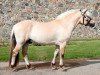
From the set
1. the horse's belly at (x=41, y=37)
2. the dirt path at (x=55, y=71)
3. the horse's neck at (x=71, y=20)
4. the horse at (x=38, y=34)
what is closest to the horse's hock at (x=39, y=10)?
the dirt path at (x=55, y=71)

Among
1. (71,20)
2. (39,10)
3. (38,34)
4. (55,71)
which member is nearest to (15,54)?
(38,34)

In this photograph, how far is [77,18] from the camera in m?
13.3

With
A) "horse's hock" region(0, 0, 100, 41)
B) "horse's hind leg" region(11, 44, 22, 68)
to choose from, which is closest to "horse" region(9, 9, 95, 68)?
"horse's hind leg" region(11, 44, 22, 68)

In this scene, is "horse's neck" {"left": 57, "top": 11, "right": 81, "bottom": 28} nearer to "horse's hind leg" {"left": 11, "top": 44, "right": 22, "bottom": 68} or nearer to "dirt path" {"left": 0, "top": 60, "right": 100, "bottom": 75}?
"dirt path" {"left": 0, "top": 60, "right": 100, "bottom": 75}

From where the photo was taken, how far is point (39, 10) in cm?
3441

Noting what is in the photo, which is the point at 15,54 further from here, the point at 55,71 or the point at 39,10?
the point at 39,10

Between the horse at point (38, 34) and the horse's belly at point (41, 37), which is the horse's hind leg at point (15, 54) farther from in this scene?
the horse's belly at point (41, 37)

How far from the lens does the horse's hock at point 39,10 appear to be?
3325 cm

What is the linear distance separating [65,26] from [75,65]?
5.58 feet

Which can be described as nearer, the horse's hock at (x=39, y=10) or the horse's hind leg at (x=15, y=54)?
the horse's hind leg at (x=15, y=54)

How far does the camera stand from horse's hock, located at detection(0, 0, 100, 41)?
33.2 meters

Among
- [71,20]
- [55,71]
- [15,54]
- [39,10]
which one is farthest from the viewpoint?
[39,10]

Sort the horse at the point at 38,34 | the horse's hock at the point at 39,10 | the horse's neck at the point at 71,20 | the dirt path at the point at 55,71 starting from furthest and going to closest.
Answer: the horse's hock at the point at 39,10
the horse's neck at the point at 71,20
the horse at the point at 38,34
the dirt path at the point at 55,71

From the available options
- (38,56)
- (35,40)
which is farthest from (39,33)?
(38,56)
